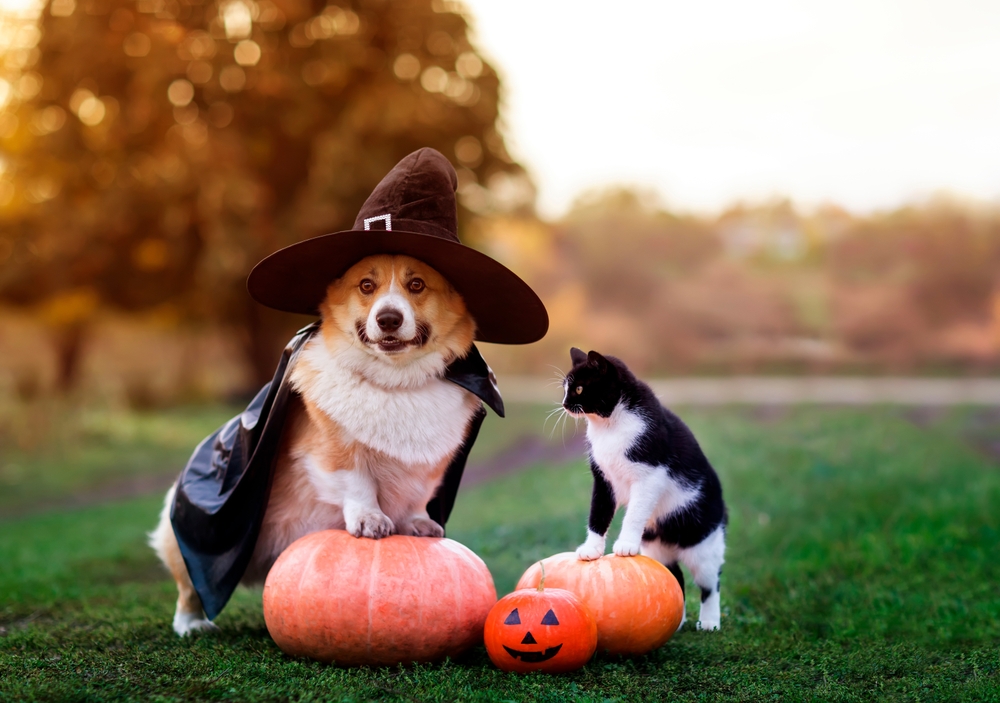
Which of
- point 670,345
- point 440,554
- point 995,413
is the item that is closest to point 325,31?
point 670,345

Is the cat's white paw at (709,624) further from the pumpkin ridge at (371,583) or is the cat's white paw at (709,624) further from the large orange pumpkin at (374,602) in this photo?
the pumpkin ridge at (371,583)

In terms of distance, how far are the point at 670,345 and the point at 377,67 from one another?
793 centimetres

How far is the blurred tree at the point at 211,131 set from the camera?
41.8ft

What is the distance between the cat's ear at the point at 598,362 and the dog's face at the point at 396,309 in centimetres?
53

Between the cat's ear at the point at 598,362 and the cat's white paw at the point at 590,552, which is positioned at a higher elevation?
the cat's ear at the point at 598,362

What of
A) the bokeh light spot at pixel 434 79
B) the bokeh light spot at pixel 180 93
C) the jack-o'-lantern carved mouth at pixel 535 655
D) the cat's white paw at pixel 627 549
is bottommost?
the jack-o'-lantern carved mouth at pixel 535 655

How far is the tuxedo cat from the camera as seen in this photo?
10.8ft

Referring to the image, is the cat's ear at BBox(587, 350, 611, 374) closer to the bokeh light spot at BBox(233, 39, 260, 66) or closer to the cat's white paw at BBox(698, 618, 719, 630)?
the cat's white paw at BBox(698, 618, 719, 630)

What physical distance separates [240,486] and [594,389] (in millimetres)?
1490

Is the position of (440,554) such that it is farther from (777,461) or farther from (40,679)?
(777,461)

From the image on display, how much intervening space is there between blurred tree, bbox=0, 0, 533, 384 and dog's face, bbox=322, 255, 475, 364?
9384 millimetres

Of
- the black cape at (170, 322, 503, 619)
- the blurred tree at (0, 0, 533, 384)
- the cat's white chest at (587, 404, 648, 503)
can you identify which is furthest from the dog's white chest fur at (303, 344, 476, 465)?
the blurred tree at (0, 0, 533, 384)

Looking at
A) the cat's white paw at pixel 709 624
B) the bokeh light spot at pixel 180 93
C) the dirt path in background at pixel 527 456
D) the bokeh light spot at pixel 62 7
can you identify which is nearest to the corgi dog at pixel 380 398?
the cat's white paw at pixel 709 624

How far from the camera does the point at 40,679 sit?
2891mm
